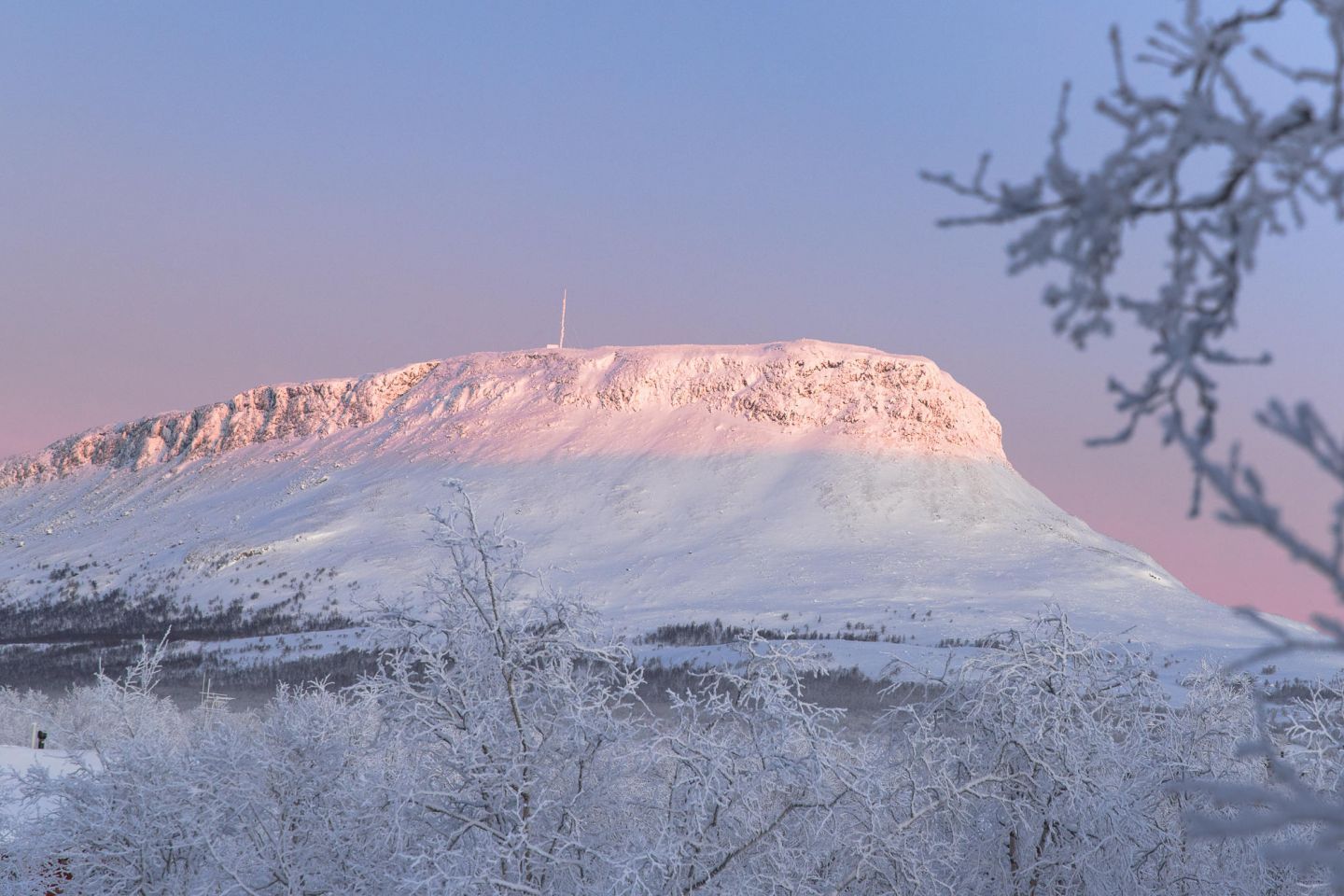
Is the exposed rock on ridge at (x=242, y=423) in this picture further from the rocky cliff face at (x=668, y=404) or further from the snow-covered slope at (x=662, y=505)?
the snow-covered slope at (x=662, y=505)

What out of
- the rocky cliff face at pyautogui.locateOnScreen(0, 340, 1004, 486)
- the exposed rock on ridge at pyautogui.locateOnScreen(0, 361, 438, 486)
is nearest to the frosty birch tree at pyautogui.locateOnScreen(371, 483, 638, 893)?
the rocky cliff face at pyautogui.locateOnScreen(0, 340, 1004, 486)

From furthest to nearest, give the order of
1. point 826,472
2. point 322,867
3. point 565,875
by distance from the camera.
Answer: point 826,472 → point 322,867 → point 565,875

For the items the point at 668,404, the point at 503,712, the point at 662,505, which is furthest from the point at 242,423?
the point at 503,712

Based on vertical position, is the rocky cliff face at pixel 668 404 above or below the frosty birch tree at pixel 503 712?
above

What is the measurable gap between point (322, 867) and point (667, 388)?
124 metres

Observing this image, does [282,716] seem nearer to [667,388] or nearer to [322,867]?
[322,867]

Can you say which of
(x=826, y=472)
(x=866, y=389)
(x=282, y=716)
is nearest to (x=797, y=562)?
(x=826, y=472)

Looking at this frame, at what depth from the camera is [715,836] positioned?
8.16m

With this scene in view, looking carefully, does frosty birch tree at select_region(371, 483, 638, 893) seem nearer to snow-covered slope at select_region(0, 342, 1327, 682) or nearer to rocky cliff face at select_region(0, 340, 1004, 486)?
snow-covered slope at select_region(0, 342, 1327, 682)

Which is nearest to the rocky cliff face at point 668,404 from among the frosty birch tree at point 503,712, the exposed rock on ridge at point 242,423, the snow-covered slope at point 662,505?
the snow-covered slope at point 662,505

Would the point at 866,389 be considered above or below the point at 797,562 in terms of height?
above

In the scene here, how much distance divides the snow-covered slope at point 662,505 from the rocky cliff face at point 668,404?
13.5 inches

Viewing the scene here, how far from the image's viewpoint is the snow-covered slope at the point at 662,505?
85.5 metres

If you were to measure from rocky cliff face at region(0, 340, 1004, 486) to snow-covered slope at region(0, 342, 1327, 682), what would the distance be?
1.12 feet
